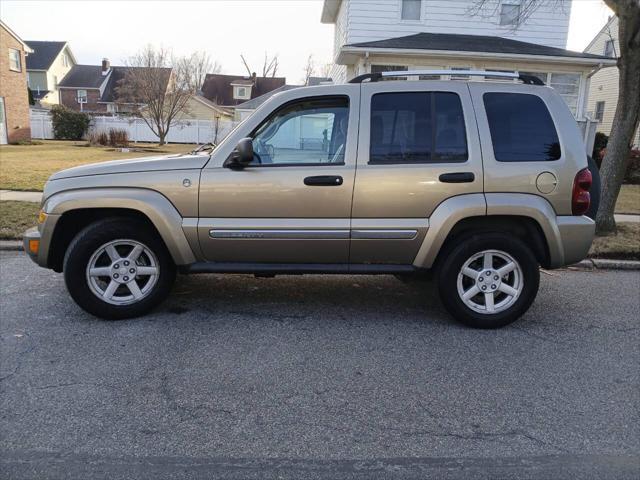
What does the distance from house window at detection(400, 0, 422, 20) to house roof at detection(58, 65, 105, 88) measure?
1852 inches

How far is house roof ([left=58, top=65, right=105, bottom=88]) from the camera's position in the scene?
54.5 metres

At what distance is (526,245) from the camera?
4.49 meters

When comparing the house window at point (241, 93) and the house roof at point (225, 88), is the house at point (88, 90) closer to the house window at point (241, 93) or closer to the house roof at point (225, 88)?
the house roof at point (225, 88)

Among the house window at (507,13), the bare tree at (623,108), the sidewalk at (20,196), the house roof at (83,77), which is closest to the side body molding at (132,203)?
the sidewalk at (20,196)

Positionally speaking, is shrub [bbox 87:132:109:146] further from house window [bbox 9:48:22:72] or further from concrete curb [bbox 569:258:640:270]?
concrete curb [bbox 569:258:640:270]

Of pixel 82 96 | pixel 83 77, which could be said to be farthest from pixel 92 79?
pixel 82 96

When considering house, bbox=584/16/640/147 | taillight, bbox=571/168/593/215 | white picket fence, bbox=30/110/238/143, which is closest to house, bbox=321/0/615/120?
taillight, bbox=571/168/593/215

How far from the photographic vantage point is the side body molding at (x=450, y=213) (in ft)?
13.9

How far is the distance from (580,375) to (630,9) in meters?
6.40

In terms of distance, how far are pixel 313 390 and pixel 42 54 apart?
6205 centimetres

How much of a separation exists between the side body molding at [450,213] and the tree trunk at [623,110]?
4.91 metres

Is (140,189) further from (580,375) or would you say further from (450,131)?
(580,375)

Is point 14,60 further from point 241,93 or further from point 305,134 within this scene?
point 305,134

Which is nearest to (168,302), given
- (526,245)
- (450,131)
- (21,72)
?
(450,131)
